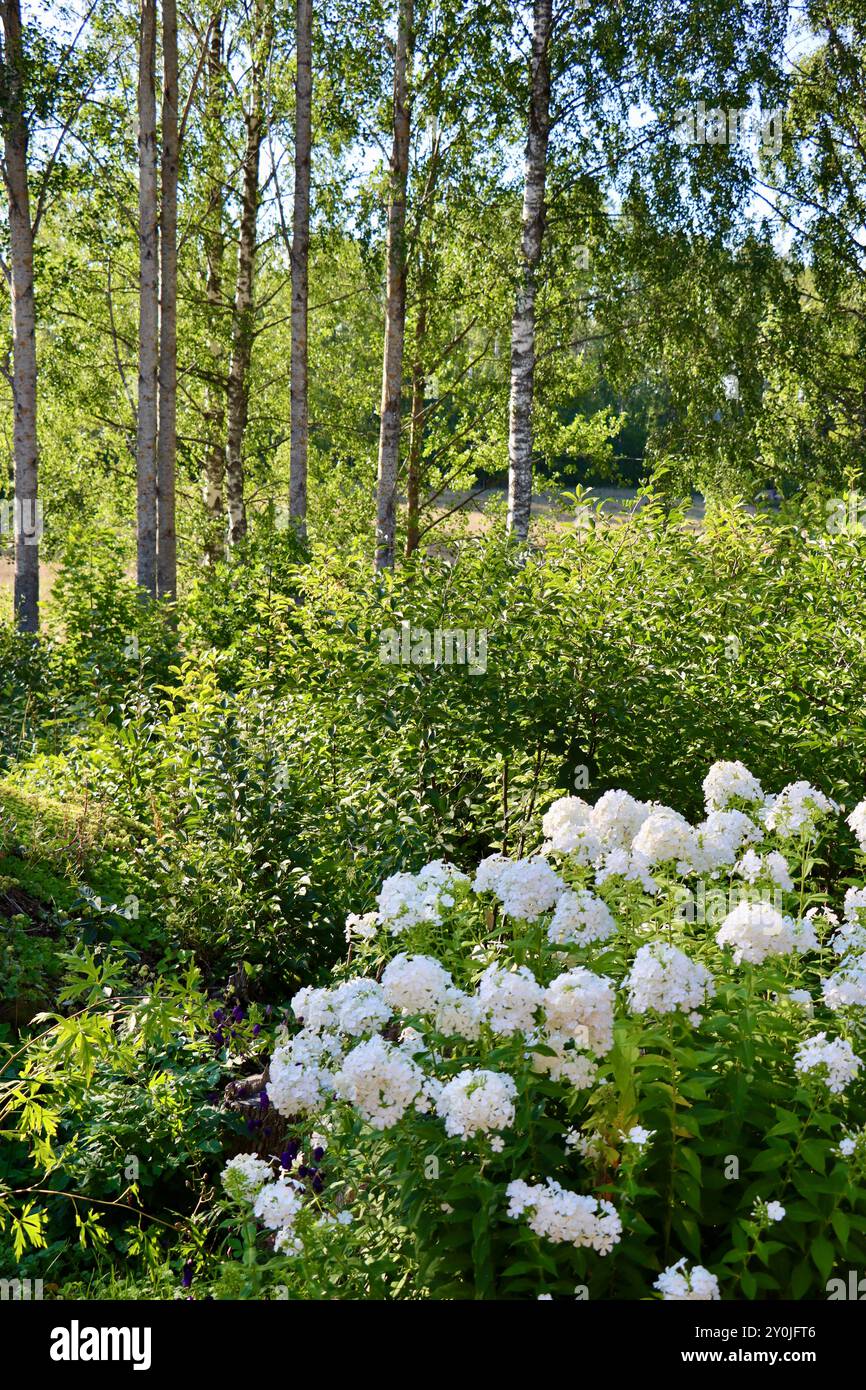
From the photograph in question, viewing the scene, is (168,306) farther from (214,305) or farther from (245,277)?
(214,305)

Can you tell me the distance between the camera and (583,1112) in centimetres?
256

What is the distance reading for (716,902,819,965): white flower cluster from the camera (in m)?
2.46

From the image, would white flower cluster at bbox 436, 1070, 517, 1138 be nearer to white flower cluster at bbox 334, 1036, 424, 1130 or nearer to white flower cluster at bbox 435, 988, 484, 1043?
white flower cluster at bbox 334, 1036, 424, 1130

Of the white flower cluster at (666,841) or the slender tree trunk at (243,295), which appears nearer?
the white flower cluster at (666,841)

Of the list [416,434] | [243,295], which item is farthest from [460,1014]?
[416,434]

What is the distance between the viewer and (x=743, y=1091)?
91.3 inches

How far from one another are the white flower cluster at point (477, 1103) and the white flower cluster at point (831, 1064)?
609 mm

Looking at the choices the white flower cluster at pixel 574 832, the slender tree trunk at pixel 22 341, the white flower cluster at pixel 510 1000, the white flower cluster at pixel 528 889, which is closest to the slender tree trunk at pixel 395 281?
the slender tree trunk at pixel 22 341

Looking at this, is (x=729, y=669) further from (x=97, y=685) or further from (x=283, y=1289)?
(x=97, y=685)

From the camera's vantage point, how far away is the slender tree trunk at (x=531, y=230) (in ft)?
41.0

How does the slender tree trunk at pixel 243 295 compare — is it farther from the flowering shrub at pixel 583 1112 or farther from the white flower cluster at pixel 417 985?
the white flower cluster at pixel 417 985

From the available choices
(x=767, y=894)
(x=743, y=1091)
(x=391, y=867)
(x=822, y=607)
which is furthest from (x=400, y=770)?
(x=743, y=1091)

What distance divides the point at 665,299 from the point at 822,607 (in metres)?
9.97
